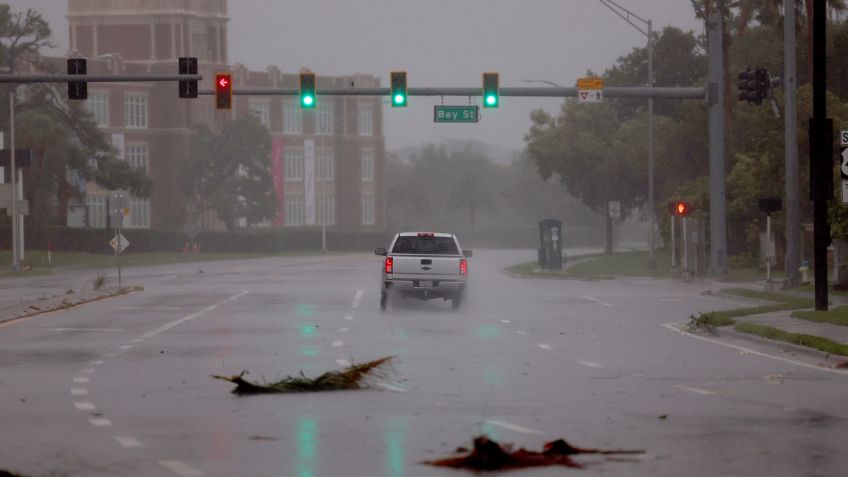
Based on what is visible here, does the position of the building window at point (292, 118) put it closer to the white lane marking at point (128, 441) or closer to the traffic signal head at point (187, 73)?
the traffic signal head at point (187, 73)

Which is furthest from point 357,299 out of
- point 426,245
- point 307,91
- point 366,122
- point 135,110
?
point 366,122

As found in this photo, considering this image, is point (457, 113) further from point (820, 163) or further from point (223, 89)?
point (820, 163)

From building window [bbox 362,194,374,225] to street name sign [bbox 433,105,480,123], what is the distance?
92.4 m

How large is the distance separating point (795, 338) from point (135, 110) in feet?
346

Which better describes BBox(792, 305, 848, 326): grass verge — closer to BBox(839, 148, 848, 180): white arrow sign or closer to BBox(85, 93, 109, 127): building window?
BBox(839, 148, 848, 180): white arrow sign

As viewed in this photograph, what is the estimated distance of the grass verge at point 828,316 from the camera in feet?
87.8

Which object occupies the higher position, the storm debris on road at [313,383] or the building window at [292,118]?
the building window at [292,118]

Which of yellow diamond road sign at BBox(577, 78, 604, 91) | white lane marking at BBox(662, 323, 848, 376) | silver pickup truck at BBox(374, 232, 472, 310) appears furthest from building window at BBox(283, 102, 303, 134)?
white lane marking at BBox(662, 323, 848, 376)

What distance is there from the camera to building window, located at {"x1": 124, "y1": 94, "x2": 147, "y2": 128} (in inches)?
4887

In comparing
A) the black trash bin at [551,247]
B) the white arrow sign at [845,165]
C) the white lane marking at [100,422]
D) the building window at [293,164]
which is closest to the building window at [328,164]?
the building window at [293,164]

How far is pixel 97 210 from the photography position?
125 meters

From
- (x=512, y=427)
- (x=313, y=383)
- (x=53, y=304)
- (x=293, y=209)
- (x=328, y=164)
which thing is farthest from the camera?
(x=328, y=164)

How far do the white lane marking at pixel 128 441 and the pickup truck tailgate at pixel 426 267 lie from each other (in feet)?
76.9

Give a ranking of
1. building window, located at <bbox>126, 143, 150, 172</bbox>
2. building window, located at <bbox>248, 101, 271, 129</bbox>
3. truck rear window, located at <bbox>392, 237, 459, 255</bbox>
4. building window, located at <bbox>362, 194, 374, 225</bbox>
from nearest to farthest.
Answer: truck rear window, located at <bbox>392, 237, 459, 255</bbox> < building window, located at <bbox>126, 143, 150, 172</bbox> < building window, located at <bbox>248, 101, 271, 129</bbox> < building window, located at <bbox>362, 194, 374, 225</bbox>
